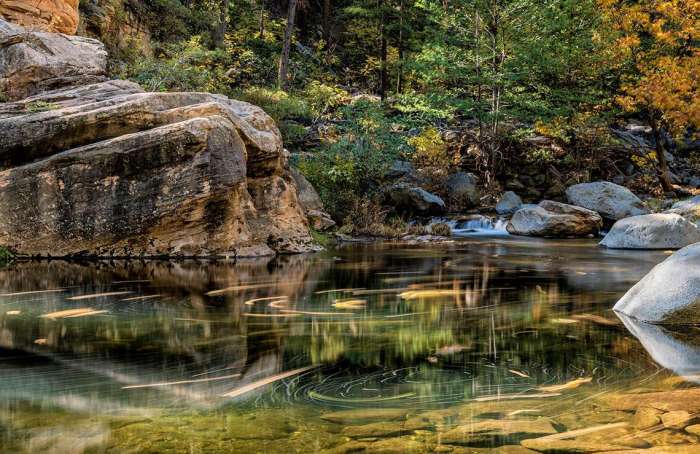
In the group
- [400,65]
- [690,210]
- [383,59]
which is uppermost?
[383,59]

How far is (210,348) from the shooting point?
380 centimetres

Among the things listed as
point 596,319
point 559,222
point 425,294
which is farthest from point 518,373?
point 559,222

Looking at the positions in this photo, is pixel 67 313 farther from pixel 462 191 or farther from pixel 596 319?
pixel 462 191

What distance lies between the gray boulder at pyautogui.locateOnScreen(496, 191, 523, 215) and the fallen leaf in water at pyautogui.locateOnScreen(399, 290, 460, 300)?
1262 cm

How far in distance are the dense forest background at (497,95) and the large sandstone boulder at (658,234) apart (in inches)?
245

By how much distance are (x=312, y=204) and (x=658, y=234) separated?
25.7 ft

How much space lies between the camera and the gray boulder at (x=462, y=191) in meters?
19.4

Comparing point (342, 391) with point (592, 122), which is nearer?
point (342, 391)

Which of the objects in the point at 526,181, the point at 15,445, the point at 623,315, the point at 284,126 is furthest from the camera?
the point at 526,181

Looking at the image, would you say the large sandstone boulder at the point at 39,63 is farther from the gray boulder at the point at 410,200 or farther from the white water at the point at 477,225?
the white water at the point at 477,225

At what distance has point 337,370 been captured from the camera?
3277mm

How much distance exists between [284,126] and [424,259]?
1025cm

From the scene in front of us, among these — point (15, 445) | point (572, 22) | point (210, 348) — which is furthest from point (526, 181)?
point (15, 445)

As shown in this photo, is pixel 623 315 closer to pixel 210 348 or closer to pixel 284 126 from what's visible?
pixel 210 348
